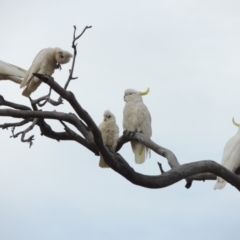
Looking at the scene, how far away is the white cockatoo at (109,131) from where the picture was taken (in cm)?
468

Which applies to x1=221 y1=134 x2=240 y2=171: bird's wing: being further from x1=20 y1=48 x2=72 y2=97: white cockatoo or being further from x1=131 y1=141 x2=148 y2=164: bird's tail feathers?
x1=20 y1=48 x2=72 y2=97: white cockatoo

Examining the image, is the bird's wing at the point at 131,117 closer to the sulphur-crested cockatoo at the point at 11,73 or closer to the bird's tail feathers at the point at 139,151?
the bird's tail feathers at the point at 139,151

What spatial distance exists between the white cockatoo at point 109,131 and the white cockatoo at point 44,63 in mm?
512

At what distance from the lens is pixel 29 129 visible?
4.26 m

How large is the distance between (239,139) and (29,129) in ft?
5.77

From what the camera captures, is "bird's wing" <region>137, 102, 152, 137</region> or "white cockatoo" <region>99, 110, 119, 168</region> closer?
"white cockatoo" <region>99, 110, 119, 168</region>

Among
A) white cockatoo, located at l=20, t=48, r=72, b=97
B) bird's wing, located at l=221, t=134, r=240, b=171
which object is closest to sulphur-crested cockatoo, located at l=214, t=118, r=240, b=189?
bird's wing, located at l=221, t=134, r=240, b=171

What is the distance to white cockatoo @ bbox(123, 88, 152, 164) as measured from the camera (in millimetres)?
5461

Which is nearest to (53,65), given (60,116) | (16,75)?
(16,75)

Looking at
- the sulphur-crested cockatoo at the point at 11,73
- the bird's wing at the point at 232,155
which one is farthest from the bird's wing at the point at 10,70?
the bird's wing at the point at 232,155

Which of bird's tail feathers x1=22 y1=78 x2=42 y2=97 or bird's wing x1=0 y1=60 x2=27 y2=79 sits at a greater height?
bird's wing x1=0 y1=60 x2=27 y2=79

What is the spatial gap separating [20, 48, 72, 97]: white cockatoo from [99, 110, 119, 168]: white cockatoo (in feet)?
1.68

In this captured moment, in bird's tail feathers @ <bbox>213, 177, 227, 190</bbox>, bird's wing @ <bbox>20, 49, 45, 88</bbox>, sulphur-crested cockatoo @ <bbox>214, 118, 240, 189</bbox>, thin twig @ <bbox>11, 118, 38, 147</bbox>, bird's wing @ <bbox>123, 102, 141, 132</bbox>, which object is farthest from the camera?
bird's wing @ <bbox>123, 102, 141, 132</bbox>

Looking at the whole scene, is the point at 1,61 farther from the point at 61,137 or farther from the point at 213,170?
the point at 213,170
